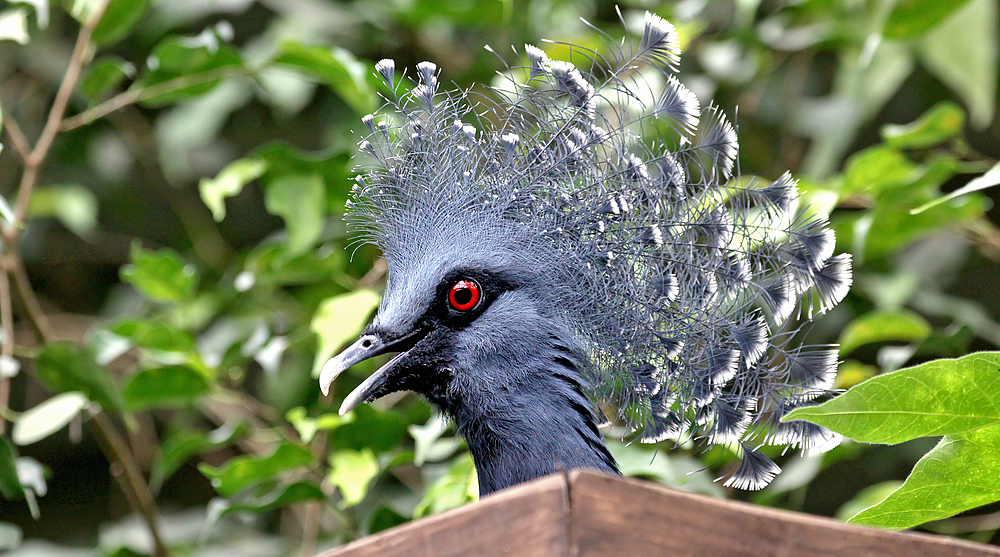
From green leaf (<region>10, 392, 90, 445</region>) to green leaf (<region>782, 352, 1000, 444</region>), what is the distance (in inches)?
58.6

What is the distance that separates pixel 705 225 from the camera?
1.68 metres

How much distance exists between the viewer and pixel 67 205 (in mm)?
3057

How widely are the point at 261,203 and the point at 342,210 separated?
1616mm

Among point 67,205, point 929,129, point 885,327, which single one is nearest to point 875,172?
point 929,129

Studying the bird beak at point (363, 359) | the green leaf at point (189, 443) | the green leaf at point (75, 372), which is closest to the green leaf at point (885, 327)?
the bird beak at point (363, 359)

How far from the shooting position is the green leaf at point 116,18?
7.00 ft

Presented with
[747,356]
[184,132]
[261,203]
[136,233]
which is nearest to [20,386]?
[136,233]

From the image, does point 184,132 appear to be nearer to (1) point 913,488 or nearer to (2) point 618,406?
(2) point 618,406

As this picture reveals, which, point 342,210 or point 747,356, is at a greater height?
point 342,210

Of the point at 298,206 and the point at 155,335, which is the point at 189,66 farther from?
the point at 155,335

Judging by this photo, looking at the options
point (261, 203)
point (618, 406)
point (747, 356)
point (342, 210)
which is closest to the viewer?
point (747, 356)

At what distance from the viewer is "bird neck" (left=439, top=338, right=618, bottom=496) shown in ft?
5.23

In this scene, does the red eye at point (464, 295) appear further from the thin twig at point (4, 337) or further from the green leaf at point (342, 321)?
the thin twig at point (4, 337)

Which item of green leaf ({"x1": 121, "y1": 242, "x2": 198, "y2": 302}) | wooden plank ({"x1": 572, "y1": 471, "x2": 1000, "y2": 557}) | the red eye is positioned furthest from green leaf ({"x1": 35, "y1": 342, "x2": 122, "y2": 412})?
wooden plank ({"x1": 572, "y1": 471, "x2": 1000, "y2": 557})
